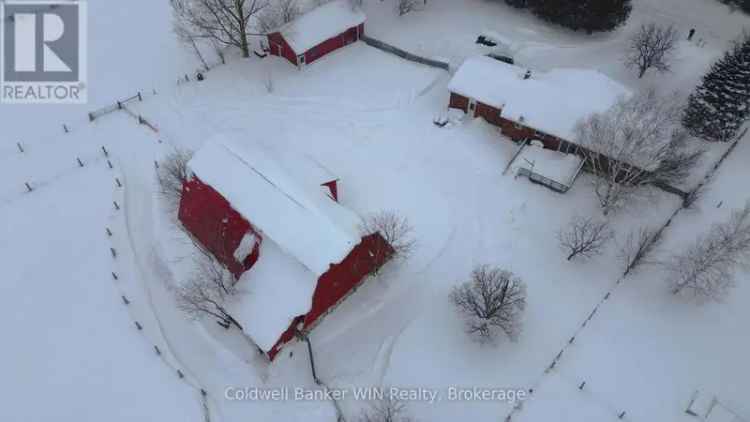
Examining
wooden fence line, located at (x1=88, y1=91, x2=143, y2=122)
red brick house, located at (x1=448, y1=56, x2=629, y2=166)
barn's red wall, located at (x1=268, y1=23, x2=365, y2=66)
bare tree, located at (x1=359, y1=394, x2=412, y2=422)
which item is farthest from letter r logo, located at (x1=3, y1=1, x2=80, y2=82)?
bare tree, located at (x1=359, y1=394, x2=412, y2=422)

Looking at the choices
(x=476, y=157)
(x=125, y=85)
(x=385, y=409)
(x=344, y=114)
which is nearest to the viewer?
(x=385, y=409)

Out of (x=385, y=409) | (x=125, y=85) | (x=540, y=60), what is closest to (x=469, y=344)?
(x=385, y=409)

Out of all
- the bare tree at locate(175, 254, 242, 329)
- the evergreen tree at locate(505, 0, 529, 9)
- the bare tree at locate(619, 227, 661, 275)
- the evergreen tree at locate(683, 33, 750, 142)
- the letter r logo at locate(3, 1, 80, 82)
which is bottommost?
the bare tree at locate(175, 254, 242, 329)

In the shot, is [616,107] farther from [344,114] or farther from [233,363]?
[233,363]

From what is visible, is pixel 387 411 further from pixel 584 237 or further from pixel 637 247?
pixel 637 247

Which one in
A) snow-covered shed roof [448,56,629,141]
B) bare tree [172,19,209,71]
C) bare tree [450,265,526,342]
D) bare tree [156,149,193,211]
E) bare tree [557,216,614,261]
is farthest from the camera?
bare tree [172,19,209,71]

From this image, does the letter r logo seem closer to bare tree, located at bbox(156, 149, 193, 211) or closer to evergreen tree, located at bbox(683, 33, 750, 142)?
bare tree, located at bbox(156, 149, 193, 211)

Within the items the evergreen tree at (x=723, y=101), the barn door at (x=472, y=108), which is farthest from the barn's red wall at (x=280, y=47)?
the evergreen tree at (x=723, y=101)

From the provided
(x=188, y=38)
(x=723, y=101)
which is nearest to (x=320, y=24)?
(x=188, y=38)
